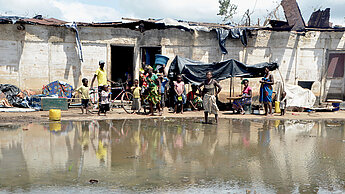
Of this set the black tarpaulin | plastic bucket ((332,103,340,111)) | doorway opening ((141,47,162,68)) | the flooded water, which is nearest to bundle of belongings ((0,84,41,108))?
the flooded water

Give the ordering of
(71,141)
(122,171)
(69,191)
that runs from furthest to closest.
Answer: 1. (71,141)
2. (122,171)
3. (69,191)

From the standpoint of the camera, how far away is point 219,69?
12898mm

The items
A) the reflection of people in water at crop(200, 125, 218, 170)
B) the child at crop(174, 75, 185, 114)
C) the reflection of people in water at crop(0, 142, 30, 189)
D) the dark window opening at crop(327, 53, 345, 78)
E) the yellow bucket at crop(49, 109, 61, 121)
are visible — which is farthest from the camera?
the dark window opening at crop(327, 53, 345, 78)

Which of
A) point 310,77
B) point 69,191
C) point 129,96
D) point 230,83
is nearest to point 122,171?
point 69,191

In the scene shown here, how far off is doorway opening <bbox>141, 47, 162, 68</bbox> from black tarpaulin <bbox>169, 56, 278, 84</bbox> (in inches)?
77.1

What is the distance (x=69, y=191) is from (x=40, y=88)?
10.7m

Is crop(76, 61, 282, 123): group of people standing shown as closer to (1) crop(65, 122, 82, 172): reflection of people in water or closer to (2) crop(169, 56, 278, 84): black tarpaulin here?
(2) crop(169, 56, 278, 84): black tarpaulin

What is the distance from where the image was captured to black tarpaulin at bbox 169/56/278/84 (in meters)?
12.8

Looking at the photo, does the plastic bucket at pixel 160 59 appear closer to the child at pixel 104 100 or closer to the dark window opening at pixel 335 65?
the child at pixel 104 100

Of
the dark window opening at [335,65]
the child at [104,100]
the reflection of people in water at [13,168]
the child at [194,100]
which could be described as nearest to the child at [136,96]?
the child at [104,100]

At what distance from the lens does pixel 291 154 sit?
6156 millimetres

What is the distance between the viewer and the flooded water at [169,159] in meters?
4.34

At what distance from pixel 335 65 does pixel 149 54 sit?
351 inches

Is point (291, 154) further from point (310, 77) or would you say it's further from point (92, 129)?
point (310, 77)
